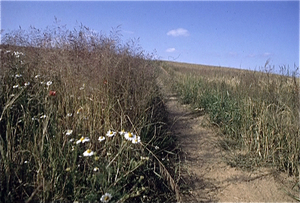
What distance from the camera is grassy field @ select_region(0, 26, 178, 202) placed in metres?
1.77

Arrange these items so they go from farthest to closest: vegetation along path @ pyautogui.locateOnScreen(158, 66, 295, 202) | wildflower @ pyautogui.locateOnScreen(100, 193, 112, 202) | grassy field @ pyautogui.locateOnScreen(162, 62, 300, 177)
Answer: grassy field @ pyautogui.locateOnScreen(162, 62, 300, 177), vegetation along path @ pyautogui.locateOnScreen(158, 66, 295, 202), wildflower @ pyautogui.locateOnScreen(100, 193, 112, 202)

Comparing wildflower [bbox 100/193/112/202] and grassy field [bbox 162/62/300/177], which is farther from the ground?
grassy field [bbox 162/62/300/177]

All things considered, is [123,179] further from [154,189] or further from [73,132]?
[73,132]

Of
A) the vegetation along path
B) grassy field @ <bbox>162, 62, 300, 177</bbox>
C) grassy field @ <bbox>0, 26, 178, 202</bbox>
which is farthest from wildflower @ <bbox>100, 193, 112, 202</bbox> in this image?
grassy field @ <bbox>162, 62, 300, 177</bbox>

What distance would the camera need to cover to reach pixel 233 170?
8.86 ft

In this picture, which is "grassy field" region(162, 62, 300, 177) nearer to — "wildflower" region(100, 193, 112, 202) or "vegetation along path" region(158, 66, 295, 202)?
"vegetation along path" region(158, 66, 295, 202)

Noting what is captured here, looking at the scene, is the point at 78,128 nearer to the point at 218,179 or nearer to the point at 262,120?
the point at 218,179

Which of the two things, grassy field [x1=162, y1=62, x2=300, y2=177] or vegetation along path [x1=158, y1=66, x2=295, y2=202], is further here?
grassy field [x1=162, y1=62, x2=300, y2=177]

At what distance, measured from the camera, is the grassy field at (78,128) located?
1774 mm

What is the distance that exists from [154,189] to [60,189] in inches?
30.9

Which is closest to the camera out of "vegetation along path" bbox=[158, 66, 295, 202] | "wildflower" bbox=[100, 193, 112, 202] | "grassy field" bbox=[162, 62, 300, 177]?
"wildflower" bbox=[100, 193, 112, 202]

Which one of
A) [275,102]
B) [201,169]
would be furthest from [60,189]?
[275,102]

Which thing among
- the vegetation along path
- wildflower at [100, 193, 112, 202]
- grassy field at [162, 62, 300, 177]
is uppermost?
grassy field at [162, 62, 300, 177]

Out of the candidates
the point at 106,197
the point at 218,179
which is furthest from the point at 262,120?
the point at 106,197
